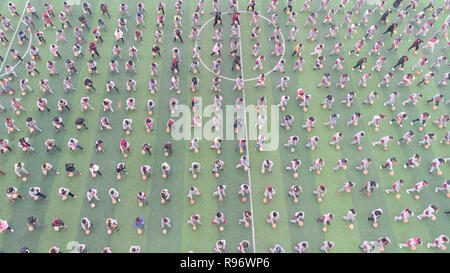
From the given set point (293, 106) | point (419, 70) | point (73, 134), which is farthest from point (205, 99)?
point (419, 70)

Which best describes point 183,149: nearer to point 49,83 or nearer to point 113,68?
point 113,68

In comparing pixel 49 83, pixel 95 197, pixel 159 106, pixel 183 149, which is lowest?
pixel 95 197

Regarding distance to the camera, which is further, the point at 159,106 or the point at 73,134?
the point at 159,106

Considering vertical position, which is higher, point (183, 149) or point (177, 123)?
point (177, 123)

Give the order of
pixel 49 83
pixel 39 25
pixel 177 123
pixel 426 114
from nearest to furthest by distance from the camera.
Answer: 1. pixel 426 114
2. pixel 177 123
3. pixel 49 83
4. pixel 39 25

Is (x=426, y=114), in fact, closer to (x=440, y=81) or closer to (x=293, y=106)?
(x=440, y=81)

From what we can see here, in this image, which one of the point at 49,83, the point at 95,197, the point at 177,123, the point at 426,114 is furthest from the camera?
the point at 49,83

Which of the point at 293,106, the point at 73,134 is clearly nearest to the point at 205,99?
the point at 293,106
